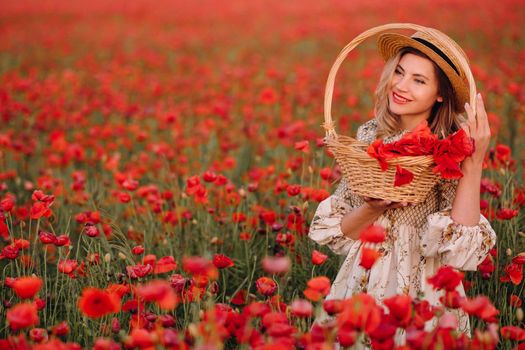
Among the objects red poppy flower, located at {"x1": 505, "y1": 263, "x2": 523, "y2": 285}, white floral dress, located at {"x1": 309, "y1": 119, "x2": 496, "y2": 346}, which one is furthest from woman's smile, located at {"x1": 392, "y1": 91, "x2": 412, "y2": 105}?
red poppy flower, located at {"x1": 505, "y1": 263, "x2": 523, "y2": 285}

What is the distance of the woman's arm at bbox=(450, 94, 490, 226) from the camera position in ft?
6.01

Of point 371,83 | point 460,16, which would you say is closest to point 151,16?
point 460,16

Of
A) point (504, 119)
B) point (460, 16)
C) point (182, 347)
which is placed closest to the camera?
point (182, 347)

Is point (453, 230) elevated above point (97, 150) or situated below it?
above

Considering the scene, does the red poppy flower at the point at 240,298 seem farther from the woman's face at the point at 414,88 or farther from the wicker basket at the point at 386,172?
the woman's face at the point at 414,88

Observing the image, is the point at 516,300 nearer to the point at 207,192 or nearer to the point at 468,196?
the point at 468,196

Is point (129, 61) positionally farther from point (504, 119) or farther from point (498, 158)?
point (498, 158)

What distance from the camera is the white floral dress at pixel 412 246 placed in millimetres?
1900

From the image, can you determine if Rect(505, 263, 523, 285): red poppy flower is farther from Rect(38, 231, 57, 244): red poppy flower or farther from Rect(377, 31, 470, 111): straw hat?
Rect(38, 231, 57, 244): red poppy flower

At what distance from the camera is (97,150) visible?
13.7 ft

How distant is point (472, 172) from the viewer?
186 centimetres

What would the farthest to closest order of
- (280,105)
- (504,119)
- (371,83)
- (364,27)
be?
1. (364,27)
2. (371,83)
3. (280,105)
4. (504,119)

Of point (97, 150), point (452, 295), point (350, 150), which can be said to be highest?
point (350, 150)

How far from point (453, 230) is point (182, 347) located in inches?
37.8
